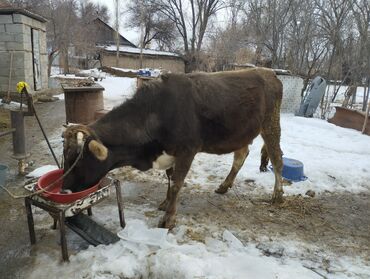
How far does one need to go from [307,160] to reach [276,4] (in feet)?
40.3

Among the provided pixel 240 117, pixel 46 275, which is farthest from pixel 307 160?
pixel 46 275

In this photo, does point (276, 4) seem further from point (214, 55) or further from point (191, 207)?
point (191, 207)

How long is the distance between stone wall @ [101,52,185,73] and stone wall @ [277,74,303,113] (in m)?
24.8

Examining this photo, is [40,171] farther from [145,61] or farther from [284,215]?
[145,61]

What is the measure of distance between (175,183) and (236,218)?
94 centimetres

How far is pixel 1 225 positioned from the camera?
354cm

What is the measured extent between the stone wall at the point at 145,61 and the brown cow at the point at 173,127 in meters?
31.7

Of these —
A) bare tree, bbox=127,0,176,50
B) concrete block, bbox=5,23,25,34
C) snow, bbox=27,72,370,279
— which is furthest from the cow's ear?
bare tree, bbox=127,0,176,50

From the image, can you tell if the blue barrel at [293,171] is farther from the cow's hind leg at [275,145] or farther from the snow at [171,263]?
the snow at [171,263]

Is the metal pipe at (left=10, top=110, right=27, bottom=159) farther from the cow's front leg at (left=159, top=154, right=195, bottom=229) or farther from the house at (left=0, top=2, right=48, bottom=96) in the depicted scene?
the house at (left=0, top=2, right=48, bottom=96)

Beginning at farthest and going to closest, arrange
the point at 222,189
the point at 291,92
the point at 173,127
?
the point at 291,92 → the point at 222,189 → the point at 173,127

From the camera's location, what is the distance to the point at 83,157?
2938 mm

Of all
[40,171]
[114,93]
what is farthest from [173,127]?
[114,93]

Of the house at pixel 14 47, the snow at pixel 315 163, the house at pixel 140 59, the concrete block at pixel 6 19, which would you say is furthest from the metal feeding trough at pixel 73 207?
the house at pixel 140 59
